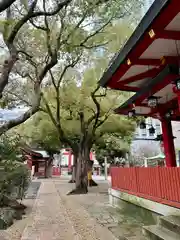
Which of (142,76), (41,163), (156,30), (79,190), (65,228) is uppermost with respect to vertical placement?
(142,76)

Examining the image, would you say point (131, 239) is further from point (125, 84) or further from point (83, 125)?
point (83, 125)

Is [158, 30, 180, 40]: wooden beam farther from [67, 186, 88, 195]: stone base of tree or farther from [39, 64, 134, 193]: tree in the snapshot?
[67, 186, 88, 195]: stone base of tree

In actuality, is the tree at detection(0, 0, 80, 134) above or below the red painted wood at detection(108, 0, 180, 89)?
above

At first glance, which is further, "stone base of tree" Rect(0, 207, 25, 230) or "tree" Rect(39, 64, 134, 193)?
"tree" Rect(39, 64, 134, 193)

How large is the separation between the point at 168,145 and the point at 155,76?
3227mm

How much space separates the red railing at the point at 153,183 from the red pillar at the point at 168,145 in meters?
1.56

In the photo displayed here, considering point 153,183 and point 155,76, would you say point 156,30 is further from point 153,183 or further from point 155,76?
point 153,183

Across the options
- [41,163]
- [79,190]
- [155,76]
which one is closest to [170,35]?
[155,76]

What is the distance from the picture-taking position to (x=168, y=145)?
8148 mm

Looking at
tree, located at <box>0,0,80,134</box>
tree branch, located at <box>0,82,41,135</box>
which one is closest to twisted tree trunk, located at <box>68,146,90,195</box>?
tree, located at <box>0,0,80,134</box>

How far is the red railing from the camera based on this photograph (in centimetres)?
495

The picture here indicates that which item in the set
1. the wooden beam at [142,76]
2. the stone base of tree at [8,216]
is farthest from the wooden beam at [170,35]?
the stone base of tree at [8,216]

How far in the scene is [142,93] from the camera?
6320 millimetres

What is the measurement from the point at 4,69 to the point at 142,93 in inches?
149
